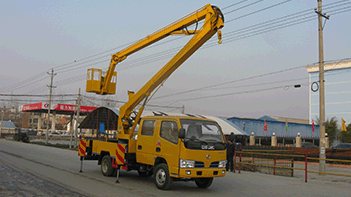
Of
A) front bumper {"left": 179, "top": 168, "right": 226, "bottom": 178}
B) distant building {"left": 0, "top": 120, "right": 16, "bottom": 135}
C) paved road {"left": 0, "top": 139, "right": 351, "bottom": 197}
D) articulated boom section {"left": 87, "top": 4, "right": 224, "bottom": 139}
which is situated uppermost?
articulated boom section {"left": 87, "top": 4, "right": 224, "bottom": 139}

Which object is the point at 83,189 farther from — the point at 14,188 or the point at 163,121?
the point at 163,121

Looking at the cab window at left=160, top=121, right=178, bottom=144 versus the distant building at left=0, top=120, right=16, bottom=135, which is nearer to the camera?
the cab window at left=160, top=121, right=178, bottom=144

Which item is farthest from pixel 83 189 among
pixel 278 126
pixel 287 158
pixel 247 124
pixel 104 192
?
pixel 278 126

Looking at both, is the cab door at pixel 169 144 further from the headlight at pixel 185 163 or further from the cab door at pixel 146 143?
the cab door at pixel 146 143

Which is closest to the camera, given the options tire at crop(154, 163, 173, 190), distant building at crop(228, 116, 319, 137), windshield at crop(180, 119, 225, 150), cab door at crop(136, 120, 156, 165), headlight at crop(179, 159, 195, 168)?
headlight at crop(179, 159, 195, 168)

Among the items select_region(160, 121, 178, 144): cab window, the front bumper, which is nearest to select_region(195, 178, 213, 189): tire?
the front bumper

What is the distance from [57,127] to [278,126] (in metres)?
99.8

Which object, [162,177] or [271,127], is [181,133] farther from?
[271,127]

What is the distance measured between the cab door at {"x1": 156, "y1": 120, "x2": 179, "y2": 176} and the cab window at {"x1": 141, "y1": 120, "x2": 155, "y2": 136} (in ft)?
1.53

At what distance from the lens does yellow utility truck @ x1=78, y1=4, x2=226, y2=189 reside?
368 inches

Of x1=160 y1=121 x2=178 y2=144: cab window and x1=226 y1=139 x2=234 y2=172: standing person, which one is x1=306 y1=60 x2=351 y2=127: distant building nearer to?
x1=226 y1=139 x2=234 y2=172: standing person

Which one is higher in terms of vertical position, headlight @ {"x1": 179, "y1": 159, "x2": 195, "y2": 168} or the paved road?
headlight @ {"x1": 179, "y1": 159, "x2": 195, "y2": 168}

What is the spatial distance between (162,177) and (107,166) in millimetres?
3480

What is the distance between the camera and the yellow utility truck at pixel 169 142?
9.36 m
